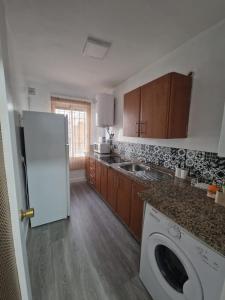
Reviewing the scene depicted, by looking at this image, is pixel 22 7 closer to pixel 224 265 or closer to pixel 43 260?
pixel 224 265

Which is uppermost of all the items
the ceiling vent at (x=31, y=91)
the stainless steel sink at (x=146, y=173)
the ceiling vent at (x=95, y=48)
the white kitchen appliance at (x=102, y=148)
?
the ceiling vent at (x=95, y=48)

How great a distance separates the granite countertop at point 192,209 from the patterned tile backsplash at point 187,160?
0.68 feet

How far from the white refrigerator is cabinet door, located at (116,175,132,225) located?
83cm

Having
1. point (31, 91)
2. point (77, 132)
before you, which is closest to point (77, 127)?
point (77, 132)

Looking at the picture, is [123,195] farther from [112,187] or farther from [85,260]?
[85,260]

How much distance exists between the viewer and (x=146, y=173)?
1859mm

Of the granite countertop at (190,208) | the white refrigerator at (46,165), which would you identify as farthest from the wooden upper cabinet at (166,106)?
the white refrigerator at (46,165)

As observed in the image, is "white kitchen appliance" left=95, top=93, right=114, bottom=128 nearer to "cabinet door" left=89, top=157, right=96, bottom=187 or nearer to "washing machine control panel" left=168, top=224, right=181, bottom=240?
"cabinet door" left=89, top=157, right=96, bottom=187

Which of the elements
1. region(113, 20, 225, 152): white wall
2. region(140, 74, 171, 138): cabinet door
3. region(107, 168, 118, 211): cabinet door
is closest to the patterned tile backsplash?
region(113, 20, 225, 152): white wall

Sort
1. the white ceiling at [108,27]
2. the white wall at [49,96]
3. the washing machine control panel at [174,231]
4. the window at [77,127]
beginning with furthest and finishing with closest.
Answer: the window at [77,127] < the white wall at [49,96] < the white ceiling at [108,27] < the washing machine control panel at [174,231]

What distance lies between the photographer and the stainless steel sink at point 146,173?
65.3 inches

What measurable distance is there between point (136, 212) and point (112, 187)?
645 millimetres

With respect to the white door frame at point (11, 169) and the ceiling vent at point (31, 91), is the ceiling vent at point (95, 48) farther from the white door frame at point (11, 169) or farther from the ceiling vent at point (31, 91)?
the ceiling vent at point (31, 91)

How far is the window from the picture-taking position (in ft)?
10.5
